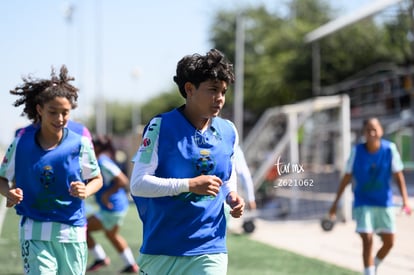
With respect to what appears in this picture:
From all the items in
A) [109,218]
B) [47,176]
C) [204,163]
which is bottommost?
[109,218]

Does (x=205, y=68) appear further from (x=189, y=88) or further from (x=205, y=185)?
(x=205, y=185)

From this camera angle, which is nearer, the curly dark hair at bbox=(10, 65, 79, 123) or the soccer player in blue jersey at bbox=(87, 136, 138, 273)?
the curly dark hair at bbox=(10, 65, 79, 123)

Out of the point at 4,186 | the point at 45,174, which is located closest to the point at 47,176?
the point at 45,174

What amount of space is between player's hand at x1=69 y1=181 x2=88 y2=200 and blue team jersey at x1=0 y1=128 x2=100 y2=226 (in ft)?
0.75

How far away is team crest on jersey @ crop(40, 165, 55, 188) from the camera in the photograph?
214 inches

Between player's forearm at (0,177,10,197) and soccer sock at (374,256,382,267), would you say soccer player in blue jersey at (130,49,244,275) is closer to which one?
player's forearm at (0,177,10,197)

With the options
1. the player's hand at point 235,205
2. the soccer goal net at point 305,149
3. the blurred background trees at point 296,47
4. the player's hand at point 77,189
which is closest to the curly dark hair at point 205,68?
the player's hand at point 235,205

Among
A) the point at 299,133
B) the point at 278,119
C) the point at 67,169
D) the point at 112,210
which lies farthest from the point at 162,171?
the point at 278,119

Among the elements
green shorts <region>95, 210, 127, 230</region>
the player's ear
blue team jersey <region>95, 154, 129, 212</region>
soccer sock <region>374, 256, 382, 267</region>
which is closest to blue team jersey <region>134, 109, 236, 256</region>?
the player's ear

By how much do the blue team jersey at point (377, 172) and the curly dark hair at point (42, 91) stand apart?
374 cm

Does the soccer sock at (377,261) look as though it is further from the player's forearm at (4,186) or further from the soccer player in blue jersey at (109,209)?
the player's forearm at (4,186)

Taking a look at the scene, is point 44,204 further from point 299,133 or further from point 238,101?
point 238,101

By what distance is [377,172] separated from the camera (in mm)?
8414

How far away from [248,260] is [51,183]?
678 centimetres
